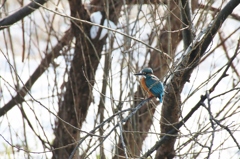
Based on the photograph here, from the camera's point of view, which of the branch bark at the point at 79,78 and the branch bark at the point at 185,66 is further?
the branch bark at the point at 79,78

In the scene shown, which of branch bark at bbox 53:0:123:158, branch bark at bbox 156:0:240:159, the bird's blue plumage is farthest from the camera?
branch bark at bbox 53:0:123:158

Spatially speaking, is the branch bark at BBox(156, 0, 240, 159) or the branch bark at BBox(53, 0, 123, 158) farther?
the branch bark at BBox(53, 0, 123, 158)

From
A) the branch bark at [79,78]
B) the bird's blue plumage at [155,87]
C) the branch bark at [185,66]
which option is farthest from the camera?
the branch bark at [79,78]

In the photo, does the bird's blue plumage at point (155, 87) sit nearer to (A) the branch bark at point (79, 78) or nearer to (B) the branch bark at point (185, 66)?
(B) the branch bark at point (185, 66)

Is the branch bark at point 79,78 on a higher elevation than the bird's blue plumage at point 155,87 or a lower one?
higher

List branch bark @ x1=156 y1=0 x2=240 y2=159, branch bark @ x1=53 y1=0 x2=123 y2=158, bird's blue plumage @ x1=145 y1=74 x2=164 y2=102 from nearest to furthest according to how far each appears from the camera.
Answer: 1. branch bark @ x1=156 y1=0 x2=240 y2=159
2. bird's blue plumage @ x1=145 y1=74 x2=164 y2=102
3. branch bark @ x1=53 y1=0 x2=123 y2=158

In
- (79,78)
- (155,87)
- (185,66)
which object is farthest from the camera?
(79,78)

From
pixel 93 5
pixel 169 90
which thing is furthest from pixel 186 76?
pixel 93 5

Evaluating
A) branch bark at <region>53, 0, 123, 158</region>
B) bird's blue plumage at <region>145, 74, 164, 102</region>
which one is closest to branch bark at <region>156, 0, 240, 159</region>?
bird's blue plumage at <region>145, 74, 164, 102</region>

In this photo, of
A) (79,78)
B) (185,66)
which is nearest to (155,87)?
(185,66)

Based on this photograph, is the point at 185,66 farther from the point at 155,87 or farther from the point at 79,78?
the point at 79,78

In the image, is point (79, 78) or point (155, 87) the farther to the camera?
point (79, 78)

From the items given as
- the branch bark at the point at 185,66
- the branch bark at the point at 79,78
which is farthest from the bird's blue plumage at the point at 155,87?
the branch bark at the point at 79,78

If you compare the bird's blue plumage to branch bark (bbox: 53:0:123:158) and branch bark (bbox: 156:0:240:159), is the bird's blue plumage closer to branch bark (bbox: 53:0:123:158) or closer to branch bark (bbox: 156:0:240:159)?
branch bark (bbox: 156:0:240:159)
